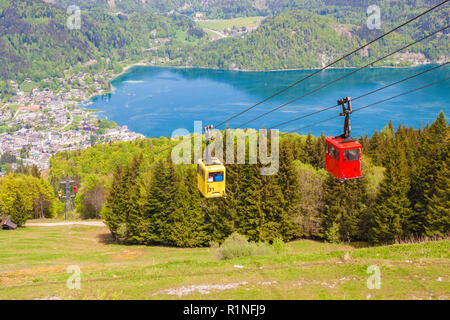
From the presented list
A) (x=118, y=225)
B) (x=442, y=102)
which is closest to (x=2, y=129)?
(x=118, y=225)

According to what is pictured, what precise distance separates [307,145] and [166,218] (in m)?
18.6

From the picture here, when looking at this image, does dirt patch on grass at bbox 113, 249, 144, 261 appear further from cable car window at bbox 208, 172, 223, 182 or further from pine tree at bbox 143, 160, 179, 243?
cable car window at bbox 208, 172, 223, 182

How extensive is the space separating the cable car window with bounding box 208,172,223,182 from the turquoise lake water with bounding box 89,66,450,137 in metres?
96.9

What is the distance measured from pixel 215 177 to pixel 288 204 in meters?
18.9

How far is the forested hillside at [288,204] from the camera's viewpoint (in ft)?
104

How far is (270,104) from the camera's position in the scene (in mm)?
148125

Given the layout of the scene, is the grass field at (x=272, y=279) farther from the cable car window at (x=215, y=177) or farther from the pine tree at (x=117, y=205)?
the pine tree at (x=117, y=205)

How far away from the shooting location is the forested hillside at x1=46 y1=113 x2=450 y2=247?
31.7 meters

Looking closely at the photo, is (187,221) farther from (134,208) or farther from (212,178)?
(212,178)

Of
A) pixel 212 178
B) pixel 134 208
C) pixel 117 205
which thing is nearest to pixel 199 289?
pixel 212 178

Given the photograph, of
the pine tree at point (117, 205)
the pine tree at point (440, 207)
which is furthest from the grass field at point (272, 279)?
the pine tree at point (117, 205)

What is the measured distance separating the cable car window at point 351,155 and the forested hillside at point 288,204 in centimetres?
1860

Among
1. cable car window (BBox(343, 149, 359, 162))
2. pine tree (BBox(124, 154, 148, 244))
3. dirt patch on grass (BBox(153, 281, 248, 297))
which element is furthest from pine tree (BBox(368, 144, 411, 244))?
pine tree (BBox(124, 154, 148, 244))
